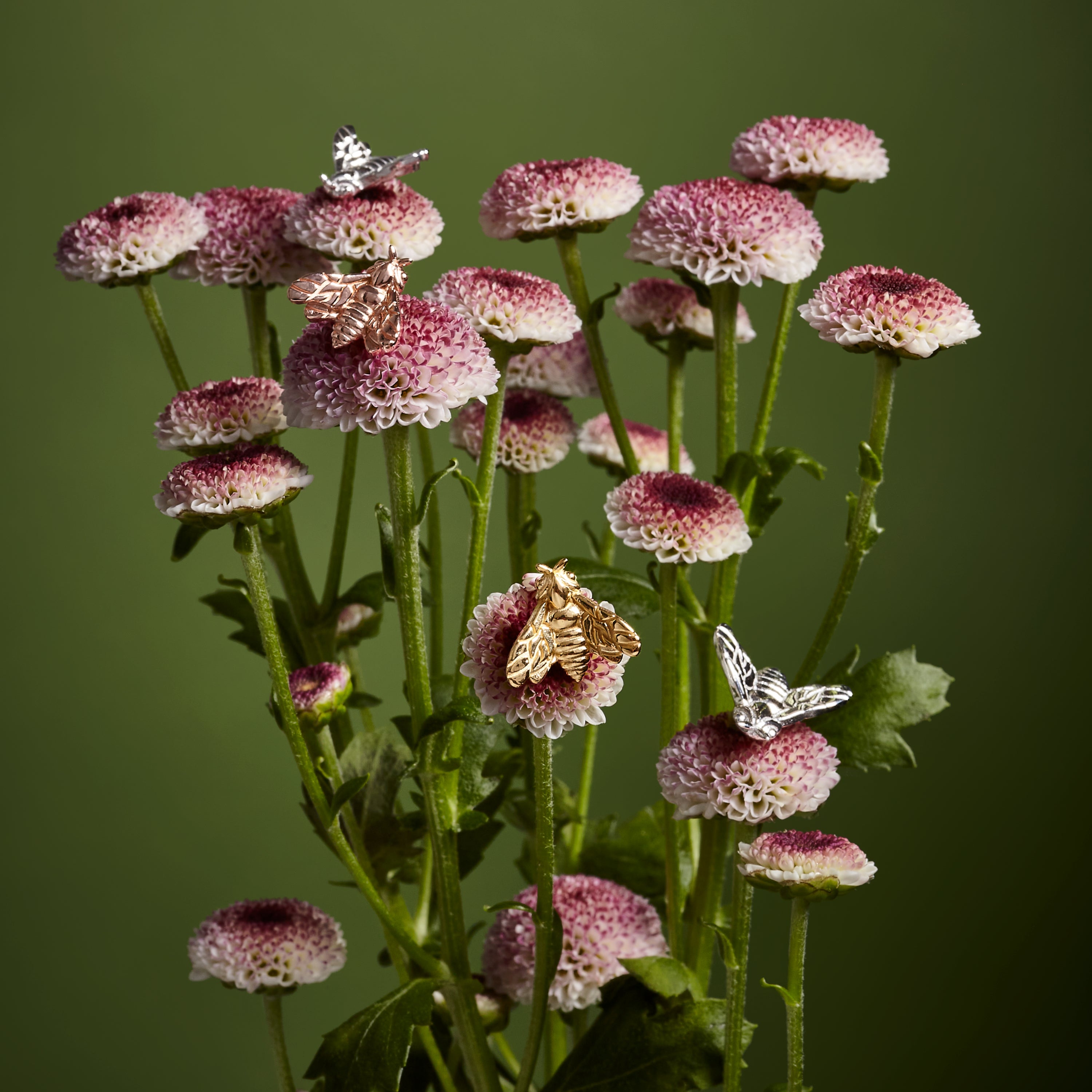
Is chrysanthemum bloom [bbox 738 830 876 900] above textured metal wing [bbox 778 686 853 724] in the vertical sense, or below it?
below

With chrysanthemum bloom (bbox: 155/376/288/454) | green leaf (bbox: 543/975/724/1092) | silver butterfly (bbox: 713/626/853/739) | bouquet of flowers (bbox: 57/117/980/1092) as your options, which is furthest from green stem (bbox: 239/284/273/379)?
green leaf (bbox: 543/975/724/1092)

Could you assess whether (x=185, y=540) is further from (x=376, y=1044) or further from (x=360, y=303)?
(x=376, y=1044)

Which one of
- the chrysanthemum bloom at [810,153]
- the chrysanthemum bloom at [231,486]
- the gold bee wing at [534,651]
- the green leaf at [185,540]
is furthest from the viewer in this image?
the chrysanthemum bloom at [810,153]

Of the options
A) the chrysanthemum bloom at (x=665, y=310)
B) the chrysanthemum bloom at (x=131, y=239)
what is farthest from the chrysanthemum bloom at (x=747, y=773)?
the chrysanthemum bloom at (x=131, y=239)

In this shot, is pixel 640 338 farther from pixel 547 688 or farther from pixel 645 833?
pixel 547 688

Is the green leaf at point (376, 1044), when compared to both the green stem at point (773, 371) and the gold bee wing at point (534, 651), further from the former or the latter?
the green stem at point (773, 371)

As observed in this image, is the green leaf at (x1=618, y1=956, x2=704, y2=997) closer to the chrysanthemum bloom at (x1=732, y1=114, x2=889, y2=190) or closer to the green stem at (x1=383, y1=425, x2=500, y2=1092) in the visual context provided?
the green stem at (x1=383, y1=425, x2=500, y2=1092)
